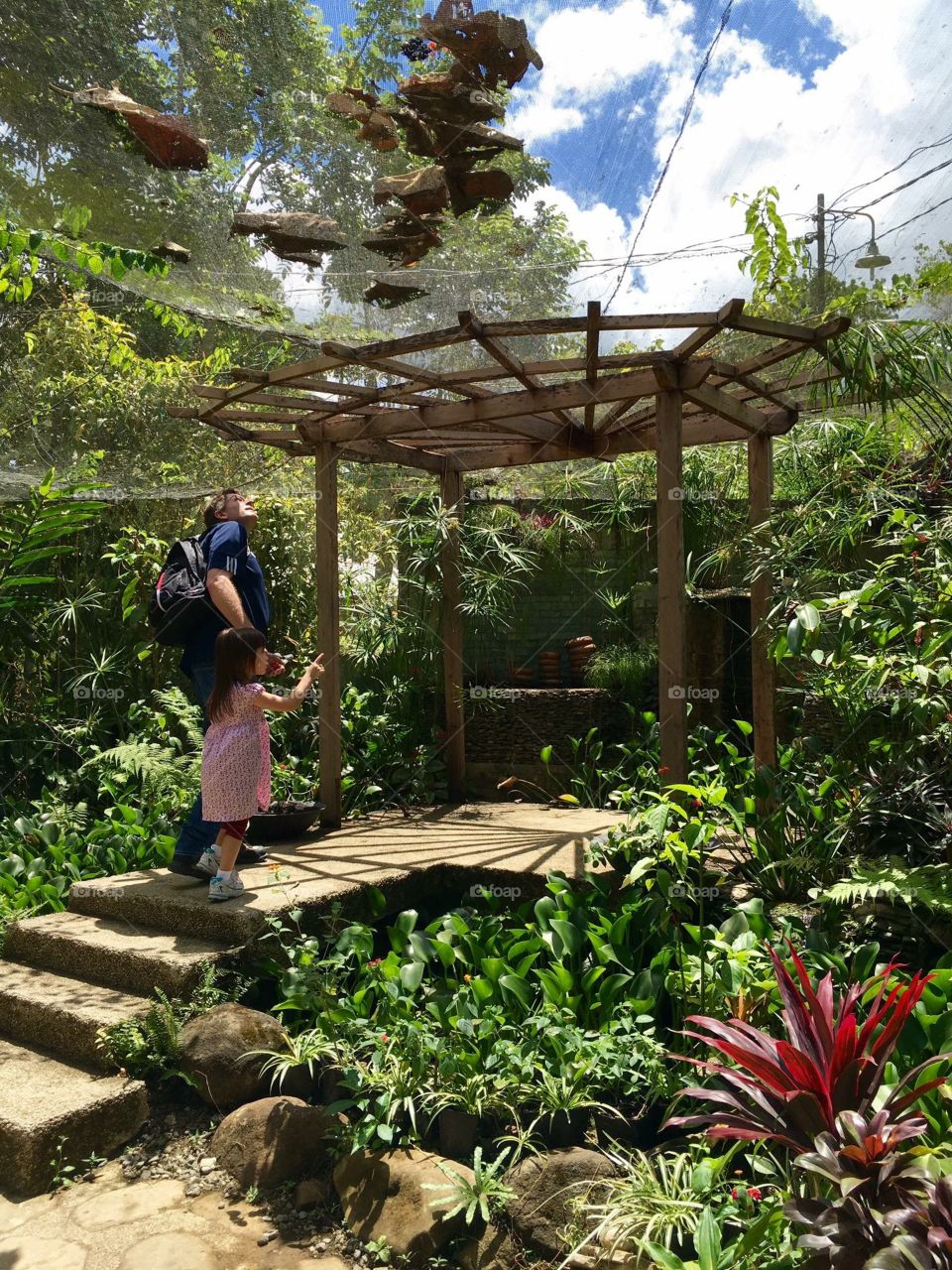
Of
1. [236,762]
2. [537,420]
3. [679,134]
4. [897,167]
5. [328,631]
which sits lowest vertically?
[236,762]

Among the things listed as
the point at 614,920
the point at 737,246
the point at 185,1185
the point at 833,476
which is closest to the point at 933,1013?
the point at 614,920

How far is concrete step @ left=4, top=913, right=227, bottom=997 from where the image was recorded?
134 inches

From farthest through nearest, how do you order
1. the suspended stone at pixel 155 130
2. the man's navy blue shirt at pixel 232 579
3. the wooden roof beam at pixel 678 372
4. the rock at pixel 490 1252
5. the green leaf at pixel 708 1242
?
the suspended stone at pixel 155 130 < the man's navy blue shirt at pixel 232 579 < the wooden roof beam at pixel 678 372 < the rock at pixel 490 1252 < the green leaf at pixel 708 1242

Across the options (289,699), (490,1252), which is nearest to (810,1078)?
(490,1252)

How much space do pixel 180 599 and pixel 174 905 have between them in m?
1.32

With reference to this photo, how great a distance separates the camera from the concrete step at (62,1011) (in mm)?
3309

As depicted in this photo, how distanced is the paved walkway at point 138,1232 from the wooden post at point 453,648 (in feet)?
11.2

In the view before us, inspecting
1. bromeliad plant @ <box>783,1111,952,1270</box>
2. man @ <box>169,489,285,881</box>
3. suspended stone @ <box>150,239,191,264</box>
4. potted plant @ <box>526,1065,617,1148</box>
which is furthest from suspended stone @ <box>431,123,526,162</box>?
bromeliad plant @ <box>783,1111,952,1270</box>

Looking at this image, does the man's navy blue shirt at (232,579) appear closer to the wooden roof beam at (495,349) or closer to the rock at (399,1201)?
the wooden roof beam at (495,349)

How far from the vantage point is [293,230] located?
6.54 metres

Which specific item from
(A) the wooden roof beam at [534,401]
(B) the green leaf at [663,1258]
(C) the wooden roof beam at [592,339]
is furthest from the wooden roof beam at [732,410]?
(B) the green leaf at [663,1258]

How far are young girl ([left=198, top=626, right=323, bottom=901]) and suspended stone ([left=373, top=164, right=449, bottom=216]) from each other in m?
3.65

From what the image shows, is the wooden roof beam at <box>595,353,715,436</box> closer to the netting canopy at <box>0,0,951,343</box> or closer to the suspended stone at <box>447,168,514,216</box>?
the netting canopy at <box>0,0,951,343</box>

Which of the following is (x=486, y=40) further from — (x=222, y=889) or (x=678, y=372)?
(x=222, y=889)
